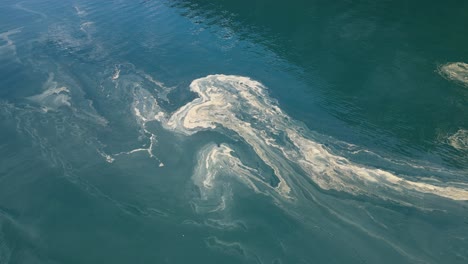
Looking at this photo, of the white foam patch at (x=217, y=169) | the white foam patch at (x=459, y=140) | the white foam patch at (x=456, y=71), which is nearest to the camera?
the white foam patch at (x=217, y=169)

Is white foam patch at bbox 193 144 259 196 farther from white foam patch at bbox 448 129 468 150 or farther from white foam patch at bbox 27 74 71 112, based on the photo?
white foam patch at bbox 27 74 71 112

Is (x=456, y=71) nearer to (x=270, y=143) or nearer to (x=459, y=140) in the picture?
(x=459, y=140)

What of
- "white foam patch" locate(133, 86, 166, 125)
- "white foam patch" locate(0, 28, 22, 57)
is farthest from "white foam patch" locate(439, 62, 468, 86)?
"white foam patch" locate(0, 28, 22, 57)

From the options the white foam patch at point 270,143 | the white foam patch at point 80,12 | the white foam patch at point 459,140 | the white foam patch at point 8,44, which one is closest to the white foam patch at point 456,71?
the white foam patch at point 459,140

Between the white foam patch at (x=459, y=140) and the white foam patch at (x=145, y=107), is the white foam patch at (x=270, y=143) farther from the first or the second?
the white foam patch at (x=459, y=140)

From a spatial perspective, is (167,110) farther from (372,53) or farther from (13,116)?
(372,53)

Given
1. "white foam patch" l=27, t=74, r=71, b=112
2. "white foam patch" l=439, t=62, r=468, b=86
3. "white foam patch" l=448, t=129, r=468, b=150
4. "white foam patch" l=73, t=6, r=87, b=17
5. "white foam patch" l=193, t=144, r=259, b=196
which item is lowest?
"white foam patch" l=193, t=144, r=259, b=196

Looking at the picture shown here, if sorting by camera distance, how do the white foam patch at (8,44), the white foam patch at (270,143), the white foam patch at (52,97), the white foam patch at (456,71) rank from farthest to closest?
1. the white foam patch at (8,44)
2. the white foam patch at (52,97)
3. the white foam patch at (456,71)
4. the white foam patch at (270,143)
